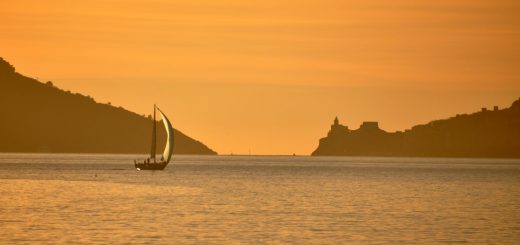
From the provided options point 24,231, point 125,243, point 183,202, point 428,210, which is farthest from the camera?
point 183,202

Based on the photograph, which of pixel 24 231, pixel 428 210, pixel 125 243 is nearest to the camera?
pixel 125 243

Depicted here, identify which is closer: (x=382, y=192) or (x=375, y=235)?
(x=375, y=235)

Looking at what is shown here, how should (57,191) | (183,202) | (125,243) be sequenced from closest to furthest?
(125,243)
(183,202)
(57,191)

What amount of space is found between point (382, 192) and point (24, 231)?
71623 millimetres

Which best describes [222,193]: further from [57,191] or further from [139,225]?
[139,225]

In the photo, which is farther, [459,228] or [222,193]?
[222,193]

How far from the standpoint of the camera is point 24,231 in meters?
72.7

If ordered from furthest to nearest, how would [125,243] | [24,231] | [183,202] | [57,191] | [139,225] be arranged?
[57,191], [183,202], [139,225], [24,231], [125,243]

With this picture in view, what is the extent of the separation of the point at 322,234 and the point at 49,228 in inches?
711

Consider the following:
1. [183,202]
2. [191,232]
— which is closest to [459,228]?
[191,232]

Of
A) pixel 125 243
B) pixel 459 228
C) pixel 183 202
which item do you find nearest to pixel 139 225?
pixel 125 243

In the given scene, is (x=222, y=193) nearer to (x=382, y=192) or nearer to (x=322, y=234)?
(x=382, y=192)

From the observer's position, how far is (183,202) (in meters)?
108

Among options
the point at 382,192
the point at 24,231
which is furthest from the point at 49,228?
the point at 382,192
